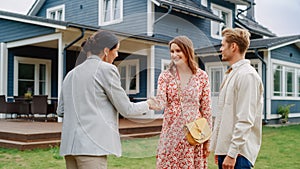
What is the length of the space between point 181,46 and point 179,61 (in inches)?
4.1

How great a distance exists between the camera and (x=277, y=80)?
13.7m

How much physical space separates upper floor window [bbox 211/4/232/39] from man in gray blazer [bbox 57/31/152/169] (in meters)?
13.0

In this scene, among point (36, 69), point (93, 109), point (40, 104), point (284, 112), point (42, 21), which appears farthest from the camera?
point (284, 112)

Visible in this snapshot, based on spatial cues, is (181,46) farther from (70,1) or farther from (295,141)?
(70,1)

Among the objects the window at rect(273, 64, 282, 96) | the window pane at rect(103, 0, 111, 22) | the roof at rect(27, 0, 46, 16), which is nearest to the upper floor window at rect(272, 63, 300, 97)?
the window at rect(273, 64, 282, 96)

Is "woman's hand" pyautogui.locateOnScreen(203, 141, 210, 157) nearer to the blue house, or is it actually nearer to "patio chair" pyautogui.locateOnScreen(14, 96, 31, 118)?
the blue house

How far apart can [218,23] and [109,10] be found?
4.59m

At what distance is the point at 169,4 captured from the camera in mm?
11250

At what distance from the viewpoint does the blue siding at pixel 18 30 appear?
968 cm

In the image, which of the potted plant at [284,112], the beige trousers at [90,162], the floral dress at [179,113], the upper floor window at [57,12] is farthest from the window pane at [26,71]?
the beige trousers at [90,162]

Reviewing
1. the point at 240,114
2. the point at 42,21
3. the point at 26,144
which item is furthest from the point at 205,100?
the point at 42,21

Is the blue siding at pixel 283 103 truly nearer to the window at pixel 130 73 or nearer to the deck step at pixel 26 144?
the deck step at pixel 26 144

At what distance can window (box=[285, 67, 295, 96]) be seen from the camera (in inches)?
565

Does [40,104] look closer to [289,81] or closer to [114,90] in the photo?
[114,90]
